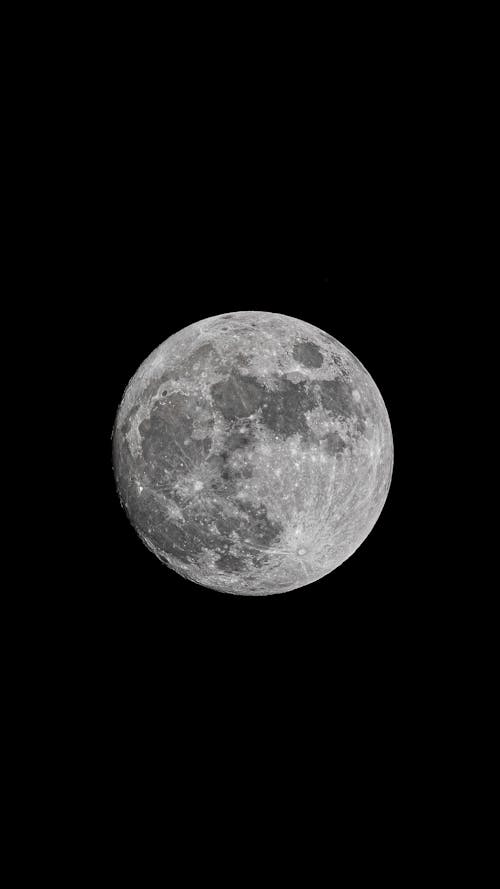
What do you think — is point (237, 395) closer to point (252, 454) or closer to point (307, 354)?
point (252, 454)

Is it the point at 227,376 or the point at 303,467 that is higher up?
the point at 227,376

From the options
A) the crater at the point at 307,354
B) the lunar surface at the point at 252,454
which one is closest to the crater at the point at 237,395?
the lunar surface at the point at 252,454

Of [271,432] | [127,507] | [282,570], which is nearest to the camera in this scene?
[271,432]

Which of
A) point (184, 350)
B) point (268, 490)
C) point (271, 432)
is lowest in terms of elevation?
point (268, 490)

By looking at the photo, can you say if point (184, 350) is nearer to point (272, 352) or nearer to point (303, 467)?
point (272, 352)

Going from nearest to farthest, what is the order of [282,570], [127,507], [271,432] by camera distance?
[271,432] → [282,570] → [127,507]

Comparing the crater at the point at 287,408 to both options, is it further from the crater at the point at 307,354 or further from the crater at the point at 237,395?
the crater at the point at 307,354

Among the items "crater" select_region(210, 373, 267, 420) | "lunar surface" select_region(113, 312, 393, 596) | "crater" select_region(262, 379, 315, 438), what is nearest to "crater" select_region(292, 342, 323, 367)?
"lunar surface" select_region(113, 312, 393, 596)

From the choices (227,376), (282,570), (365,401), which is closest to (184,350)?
(227,376)
